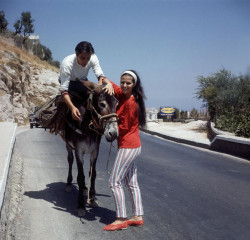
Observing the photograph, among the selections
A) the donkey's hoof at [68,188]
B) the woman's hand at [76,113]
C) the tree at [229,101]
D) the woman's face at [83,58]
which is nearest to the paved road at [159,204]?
the donkey's hoof at [68,188]

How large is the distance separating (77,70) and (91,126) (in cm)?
103

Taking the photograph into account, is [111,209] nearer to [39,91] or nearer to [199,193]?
[199,193]

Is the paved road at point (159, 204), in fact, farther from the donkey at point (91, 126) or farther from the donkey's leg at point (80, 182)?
the donkey at point (91, 126)

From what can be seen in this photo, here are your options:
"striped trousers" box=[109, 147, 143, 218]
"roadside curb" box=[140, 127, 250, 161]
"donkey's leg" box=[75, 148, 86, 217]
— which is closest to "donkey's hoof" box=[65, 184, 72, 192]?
"donkey's leg" box=[75, 148, 86, 217]

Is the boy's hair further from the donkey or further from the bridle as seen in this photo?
the bridle

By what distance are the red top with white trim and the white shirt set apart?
1199 millimetres

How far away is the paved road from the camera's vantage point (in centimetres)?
484

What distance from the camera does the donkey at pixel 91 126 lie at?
4.90 m

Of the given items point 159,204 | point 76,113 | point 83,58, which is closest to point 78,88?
point 83,58

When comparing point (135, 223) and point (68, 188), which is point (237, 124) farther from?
point (135, 223)

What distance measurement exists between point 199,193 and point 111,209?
215cm

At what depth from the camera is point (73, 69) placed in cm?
587

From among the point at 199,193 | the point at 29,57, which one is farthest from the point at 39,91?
the point at 199,193

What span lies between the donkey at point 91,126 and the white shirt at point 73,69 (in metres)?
0.34
